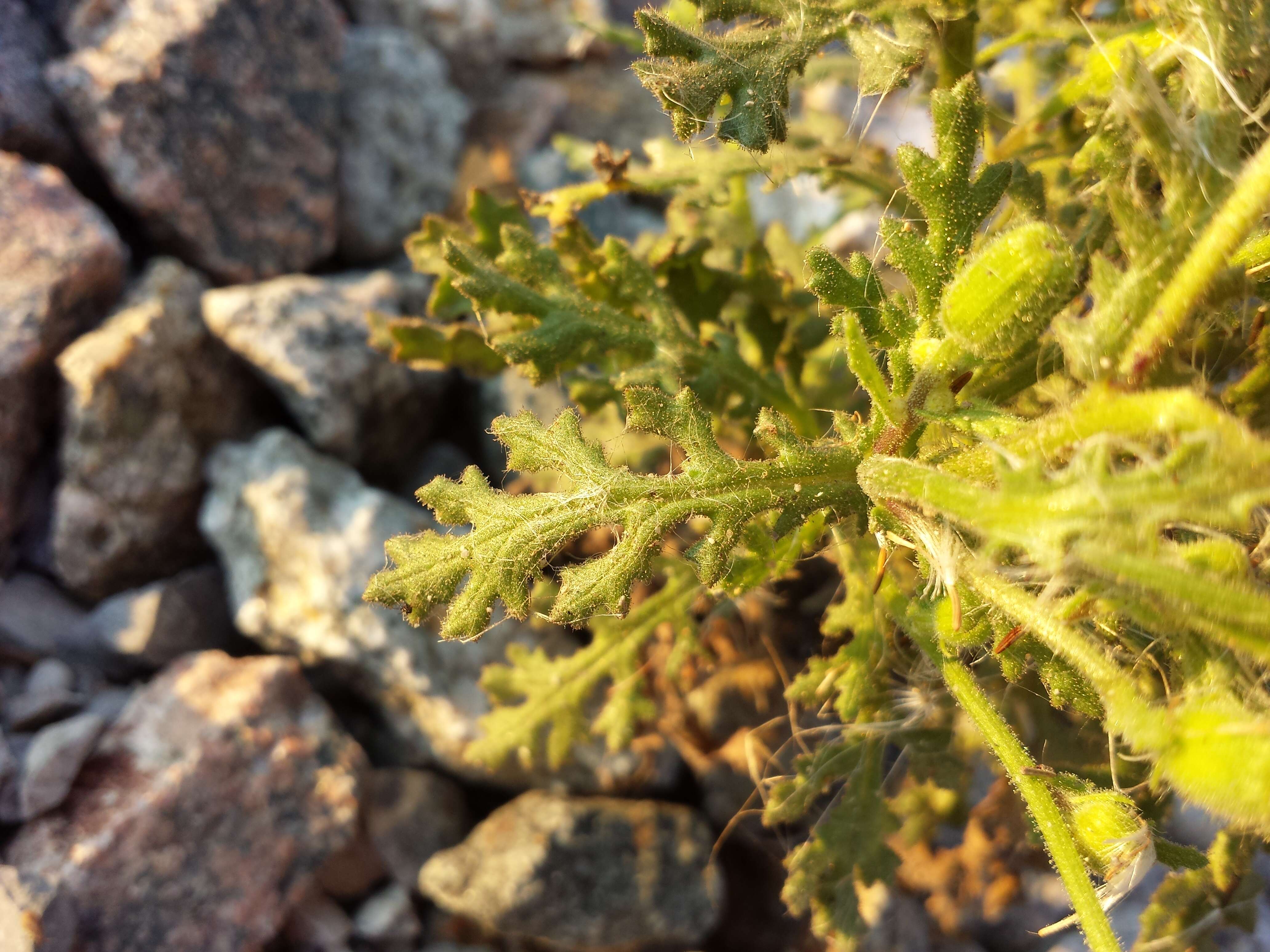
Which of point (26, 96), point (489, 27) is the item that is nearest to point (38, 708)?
point (26, 96)

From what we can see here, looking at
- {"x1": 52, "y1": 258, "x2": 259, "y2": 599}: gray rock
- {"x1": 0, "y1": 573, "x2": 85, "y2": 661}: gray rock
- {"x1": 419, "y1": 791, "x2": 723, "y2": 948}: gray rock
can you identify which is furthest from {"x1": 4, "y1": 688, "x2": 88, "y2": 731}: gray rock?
{"x1": 419, "y1": 791, "x2": 723, "y2": 948}: gray rock

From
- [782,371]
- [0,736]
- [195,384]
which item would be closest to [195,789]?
[0,736]

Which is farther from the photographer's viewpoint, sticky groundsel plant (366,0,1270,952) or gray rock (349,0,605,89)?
gray rock (349,0,605,89)

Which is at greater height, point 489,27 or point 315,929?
point 489,27

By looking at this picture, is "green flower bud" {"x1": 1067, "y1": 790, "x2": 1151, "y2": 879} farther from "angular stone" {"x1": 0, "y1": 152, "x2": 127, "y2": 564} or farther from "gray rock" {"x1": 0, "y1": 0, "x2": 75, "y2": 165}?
"gray rock" {"x1": 0, "y1": 0, "x2": 75, "y2": 165}

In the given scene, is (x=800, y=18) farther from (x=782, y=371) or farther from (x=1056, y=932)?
(x=1056, y=932)

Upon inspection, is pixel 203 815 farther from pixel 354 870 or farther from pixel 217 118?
pixel 217 118
